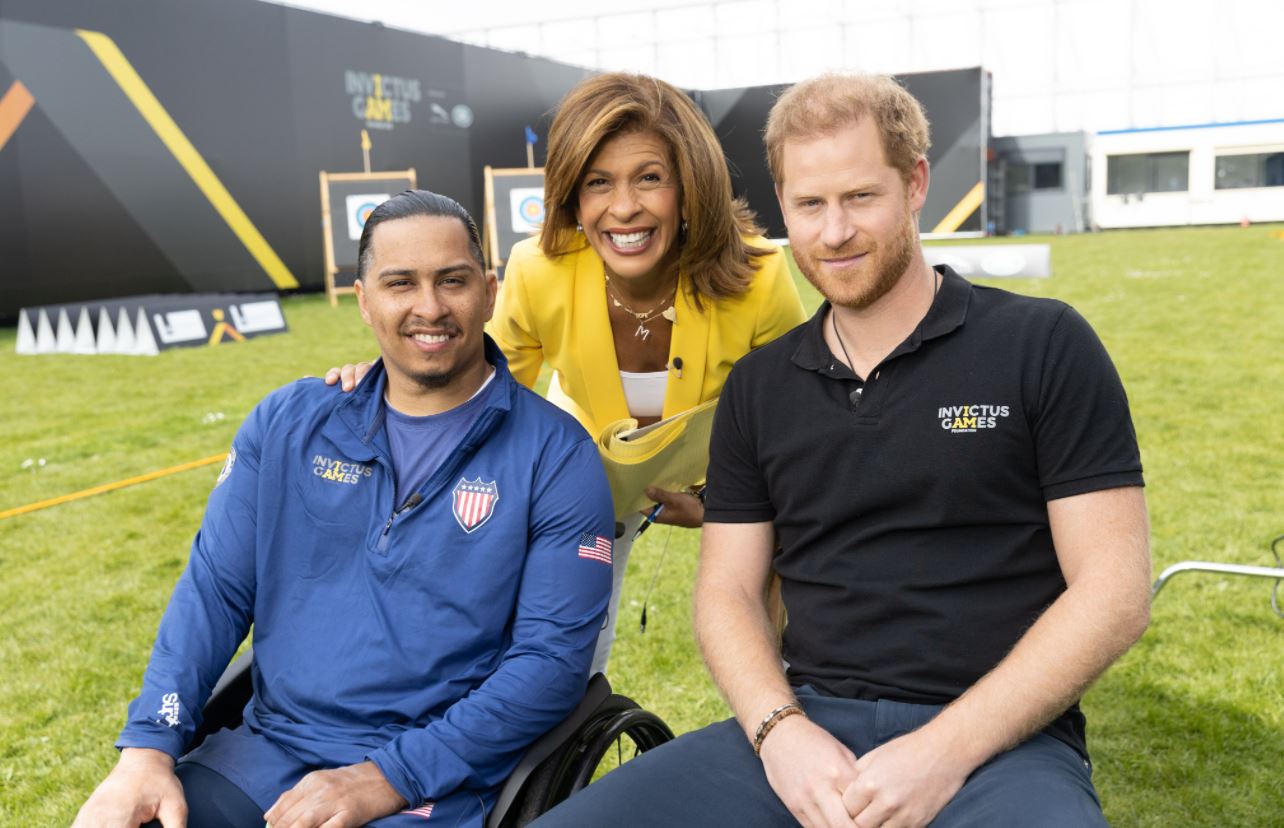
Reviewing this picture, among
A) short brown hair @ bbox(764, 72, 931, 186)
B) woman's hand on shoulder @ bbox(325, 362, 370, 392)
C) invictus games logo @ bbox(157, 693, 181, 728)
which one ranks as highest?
short brown hair @ bbox(764, 72, 931, 186)

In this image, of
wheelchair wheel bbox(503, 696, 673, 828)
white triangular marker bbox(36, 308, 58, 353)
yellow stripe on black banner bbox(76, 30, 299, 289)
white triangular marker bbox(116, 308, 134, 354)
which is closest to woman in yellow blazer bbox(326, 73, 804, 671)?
wheelchair wheel bbox(503, 696, 673, 828)

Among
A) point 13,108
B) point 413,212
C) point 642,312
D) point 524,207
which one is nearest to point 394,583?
point 413,212

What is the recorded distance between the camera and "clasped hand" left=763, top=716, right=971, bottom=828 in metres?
1.43

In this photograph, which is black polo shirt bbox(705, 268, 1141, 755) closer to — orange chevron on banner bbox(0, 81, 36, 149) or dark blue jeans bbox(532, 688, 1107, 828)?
dark blue jeans bbox(532, 688, 1107, 828)

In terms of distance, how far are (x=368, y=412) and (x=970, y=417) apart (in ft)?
3.30

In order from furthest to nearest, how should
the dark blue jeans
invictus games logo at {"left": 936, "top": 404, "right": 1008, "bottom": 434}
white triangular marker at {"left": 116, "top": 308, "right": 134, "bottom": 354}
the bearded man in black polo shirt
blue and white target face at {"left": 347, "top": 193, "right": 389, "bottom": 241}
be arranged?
blue and white target face at {"left": 347, "top": 193, "right": 389, "bottom": 241}, white triangular marker at {"left": 116, "top": 308, "right": 134, "bottom": 354}, invictus games logo at {"left": 936, "top": 404, "right": 1008, "bottom": 434}, the bearded man in black polo shirt, the dark blue jeans

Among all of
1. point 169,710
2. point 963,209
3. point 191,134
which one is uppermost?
point 191,134

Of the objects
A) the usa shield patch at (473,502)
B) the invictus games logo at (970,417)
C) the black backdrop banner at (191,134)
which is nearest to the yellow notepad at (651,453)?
the usa shield patch at (473,502)

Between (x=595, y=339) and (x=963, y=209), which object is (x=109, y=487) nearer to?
(x=595, y=339)

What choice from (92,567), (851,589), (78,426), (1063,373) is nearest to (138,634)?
(92,567)

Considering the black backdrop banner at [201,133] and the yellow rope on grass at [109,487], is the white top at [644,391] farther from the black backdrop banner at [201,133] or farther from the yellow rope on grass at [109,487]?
the black backdrop banner at [201,133]

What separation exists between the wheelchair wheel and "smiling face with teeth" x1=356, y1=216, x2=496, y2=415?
64 centimetres

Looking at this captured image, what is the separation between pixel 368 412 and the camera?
188 cm

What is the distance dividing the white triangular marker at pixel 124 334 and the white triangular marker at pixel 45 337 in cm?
69
